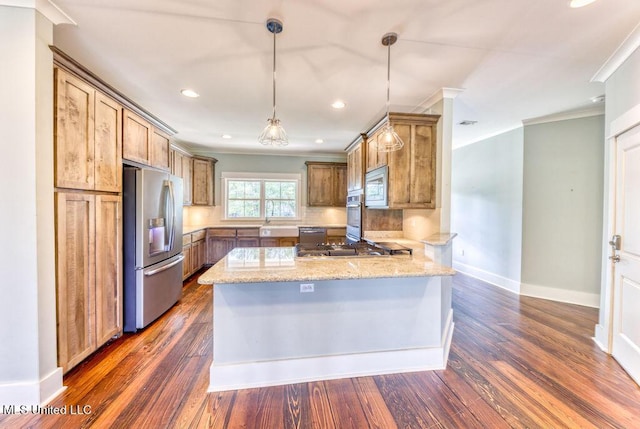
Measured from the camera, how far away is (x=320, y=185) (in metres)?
5.67

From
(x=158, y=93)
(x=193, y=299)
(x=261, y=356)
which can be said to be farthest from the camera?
(x=193, y=299)

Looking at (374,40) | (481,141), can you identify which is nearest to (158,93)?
(374,40)

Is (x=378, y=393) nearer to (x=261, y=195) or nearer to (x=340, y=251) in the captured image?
(x=340, y=251)

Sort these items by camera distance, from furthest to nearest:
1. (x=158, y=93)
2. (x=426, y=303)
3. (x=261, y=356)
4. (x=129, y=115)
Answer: (x=158, y=93), (x=129, y=115), (x=426, y=303), (x=261, y=356)

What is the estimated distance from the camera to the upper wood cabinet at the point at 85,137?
1837 mm

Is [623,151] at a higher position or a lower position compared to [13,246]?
higher

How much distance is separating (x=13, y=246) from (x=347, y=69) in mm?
2716

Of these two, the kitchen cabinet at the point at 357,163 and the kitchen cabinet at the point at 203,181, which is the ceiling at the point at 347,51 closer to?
the kitchen cabinet at the point at 357,163

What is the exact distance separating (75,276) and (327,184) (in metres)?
4.37

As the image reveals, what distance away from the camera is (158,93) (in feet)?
9.32

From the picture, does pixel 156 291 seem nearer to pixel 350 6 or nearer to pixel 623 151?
pixel 350 6

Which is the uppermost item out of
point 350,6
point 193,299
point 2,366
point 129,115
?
point 350,6

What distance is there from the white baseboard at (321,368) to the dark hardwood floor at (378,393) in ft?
0.17

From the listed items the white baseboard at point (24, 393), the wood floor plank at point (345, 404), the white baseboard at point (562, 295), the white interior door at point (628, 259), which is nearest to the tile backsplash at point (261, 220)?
the white baseboard at point (562, 295)
